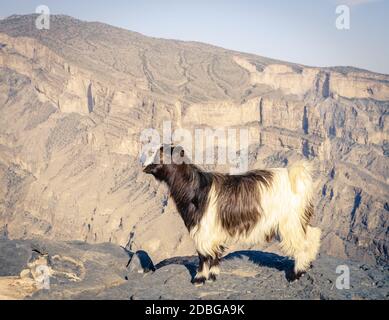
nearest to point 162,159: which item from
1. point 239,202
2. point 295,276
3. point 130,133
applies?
point 239,202

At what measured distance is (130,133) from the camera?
96312mm

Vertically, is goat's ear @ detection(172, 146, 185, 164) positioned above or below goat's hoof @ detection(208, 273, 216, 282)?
above

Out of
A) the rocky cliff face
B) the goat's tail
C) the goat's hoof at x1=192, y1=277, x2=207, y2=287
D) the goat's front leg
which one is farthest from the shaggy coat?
the rocky cliff face

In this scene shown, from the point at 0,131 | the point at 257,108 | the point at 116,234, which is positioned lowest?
the point at 116,234

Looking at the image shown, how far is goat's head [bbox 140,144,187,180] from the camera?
8.08 meters

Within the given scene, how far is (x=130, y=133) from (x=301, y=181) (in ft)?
295

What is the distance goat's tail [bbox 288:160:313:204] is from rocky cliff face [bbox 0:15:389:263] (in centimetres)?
5412

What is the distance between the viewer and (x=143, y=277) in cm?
959

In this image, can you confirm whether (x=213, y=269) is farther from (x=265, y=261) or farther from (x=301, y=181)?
(x=301, y=181)

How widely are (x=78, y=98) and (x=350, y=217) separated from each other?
72087 millimetres

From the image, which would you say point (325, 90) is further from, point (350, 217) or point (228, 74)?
point (350, 217)

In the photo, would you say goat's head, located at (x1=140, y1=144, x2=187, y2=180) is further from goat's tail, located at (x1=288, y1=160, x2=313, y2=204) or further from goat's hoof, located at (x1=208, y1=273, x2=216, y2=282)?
goat's hoof, located at (x1=208, y1=273, x2=216, y2=282)

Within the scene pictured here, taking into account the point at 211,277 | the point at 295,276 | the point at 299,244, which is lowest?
the point at 211,277

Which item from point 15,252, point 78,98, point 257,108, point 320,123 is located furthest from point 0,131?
point 15,252
